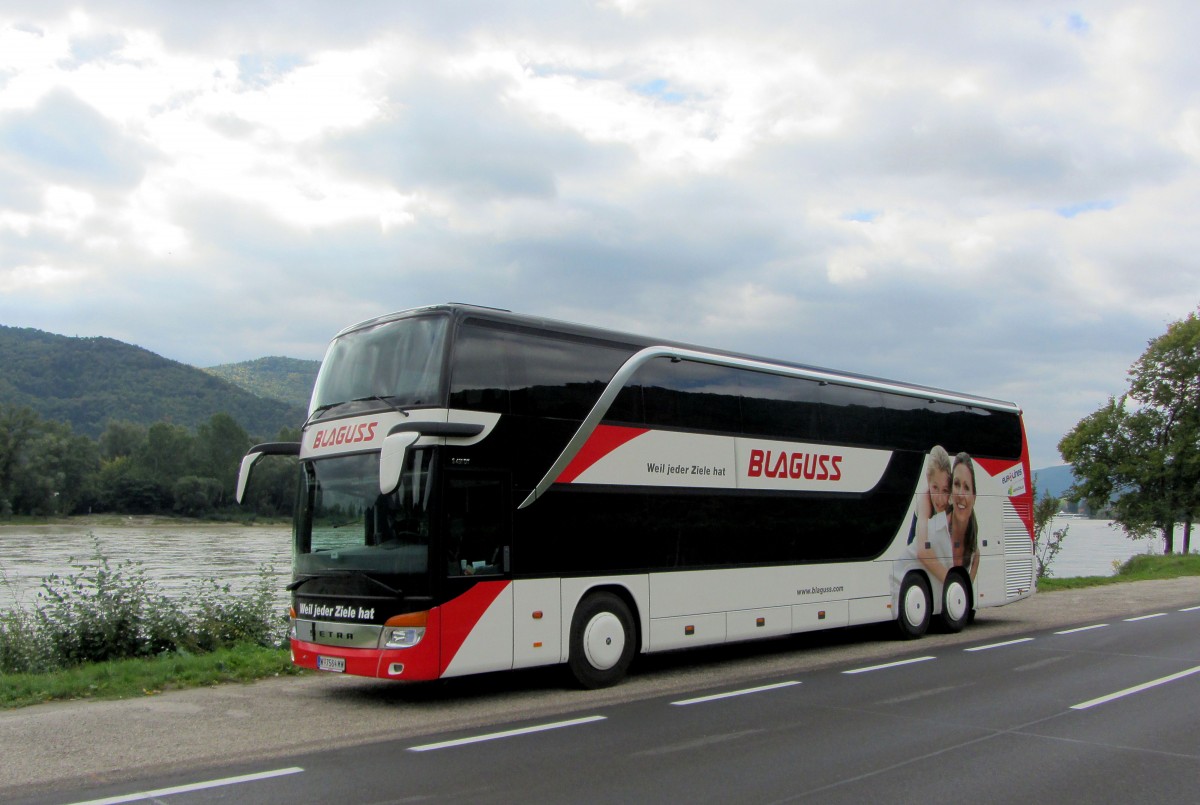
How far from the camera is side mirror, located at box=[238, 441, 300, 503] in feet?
35.3

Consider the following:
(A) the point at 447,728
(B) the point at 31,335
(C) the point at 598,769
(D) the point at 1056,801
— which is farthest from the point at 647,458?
(B) the point at 31,335

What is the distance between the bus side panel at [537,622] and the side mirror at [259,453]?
3195mm

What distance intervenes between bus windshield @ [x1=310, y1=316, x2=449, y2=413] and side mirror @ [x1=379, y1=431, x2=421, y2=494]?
1.01m

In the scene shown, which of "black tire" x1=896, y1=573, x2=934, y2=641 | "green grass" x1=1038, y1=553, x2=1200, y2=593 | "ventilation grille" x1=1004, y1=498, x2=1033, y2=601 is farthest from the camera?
"green grass" x1=1038, y1=553, x2=1200, y2=593

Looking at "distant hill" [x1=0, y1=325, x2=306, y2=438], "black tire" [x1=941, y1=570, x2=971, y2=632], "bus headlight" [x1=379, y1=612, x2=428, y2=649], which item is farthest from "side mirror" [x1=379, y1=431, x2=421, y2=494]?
"distant hill" [x1=0, y1=325, x2=306, y2=438]

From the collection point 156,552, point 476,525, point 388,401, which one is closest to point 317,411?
point 388,401

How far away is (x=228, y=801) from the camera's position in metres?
6.01

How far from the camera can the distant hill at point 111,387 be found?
117 metres

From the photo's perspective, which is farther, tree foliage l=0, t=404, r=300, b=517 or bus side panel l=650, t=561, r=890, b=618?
tree foliage l=0, t=404, r=300, b=517

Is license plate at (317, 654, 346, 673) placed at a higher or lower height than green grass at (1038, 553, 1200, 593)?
higher

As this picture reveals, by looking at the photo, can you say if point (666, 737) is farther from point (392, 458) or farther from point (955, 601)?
point (955, 601)

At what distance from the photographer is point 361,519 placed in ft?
30.9

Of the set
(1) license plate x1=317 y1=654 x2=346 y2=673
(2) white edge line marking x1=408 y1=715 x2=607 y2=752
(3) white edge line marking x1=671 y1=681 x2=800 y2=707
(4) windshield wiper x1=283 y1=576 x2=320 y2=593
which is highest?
(4) windshield wiper x1=283 y1=576 x2=320 y2=593

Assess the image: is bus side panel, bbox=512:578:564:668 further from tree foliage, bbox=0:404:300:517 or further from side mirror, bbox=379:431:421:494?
tree foliage, bbox=0:404:300:517
